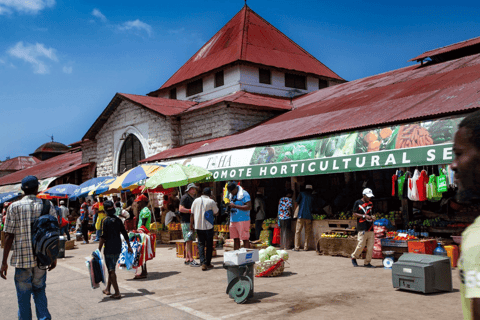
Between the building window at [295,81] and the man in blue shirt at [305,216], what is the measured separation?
11.8 meters

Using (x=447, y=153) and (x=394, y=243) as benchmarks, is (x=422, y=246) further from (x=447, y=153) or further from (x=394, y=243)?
(x=447, y=153)

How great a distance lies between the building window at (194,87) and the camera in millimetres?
24206

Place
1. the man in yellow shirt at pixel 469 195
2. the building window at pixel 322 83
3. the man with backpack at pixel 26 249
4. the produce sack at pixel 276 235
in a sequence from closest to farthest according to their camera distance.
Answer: the man in yellow shirt at pixel 469 195 → the man with backpack at pixel 26 249 → the produce sack at pixel 276 235 → the building window at pixel 322 83

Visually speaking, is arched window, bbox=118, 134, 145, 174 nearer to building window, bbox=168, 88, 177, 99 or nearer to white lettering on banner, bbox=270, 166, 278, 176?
building window, bbox=168, 88, 177, 99

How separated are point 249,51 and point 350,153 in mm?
13797

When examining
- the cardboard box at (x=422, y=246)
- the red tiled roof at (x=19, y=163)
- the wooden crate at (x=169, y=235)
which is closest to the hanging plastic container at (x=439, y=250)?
the cardboard box at (x=422, y=246)

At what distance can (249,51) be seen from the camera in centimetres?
2327

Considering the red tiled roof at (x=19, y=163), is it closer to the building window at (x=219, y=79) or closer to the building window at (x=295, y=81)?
the building window at (x=219, y=79)

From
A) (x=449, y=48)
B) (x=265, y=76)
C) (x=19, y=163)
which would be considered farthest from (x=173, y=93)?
(x=19, y=163)

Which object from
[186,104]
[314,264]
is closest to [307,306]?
[314,264]

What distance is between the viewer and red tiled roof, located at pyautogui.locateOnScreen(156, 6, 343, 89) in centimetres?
2328

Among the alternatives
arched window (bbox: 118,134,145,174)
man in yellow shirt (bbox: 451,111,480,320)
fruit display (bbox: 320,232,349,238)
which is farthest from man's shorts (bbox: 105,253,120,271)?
arched window (bbox: 118,134,145,174)

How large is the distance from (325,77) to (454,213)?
1469cm

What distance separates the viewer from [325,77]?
2492 cm
